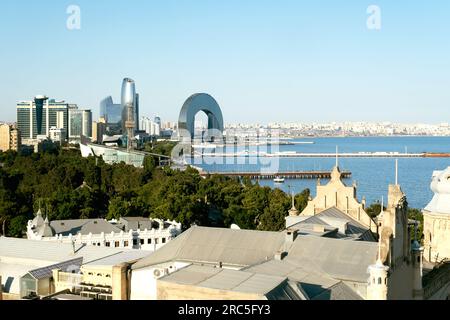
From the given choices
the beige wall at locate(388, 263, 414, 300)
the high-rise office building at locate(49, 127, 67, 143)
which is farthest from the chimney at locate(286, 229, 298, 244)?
the high-rise office building at locate(49, 127, 67, 143)

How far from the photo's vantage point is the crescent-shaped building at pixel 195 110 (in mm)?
139125

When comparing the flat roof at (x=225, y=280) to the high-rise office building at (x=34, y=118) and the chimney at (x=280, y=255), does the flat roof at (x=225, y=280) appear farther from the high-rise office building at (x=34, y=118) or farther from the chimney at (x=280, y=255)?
the high-rise office building at (x=34, y=118)

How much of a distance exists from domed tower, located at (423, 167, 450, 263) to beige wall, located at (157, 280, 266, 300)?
38.2ft

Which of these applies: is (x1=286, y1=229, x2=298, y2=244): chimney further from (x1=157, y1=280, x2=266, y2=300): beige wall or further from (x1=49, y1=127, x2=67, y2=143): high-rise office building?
(x1=49, y1=127, x2=67, y2=143): high-rise office building

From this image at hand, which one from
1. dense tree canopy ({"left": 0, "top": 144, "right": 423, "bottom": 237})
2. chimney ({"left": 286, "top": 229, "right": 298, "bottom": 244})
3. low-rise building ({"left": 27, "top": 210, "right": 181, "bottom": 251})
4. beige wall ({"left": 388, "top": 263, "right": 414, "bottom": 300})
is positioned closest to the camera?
beige wall ({"left": 388, "top": 263, "right": 414, "bottom": 300})

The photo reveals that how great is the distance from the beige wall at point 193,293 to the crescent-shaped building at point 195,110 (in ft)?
415

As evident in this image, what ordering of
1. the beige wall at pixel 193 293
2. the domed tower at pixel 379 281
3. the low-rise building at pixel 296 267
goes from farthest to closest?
the domed tower at pixel 379 281
the low-rise building at pixel 296 267
the beige wall at pixel 193 293

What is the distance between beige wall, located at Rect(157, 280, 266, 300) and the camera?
11.8 m

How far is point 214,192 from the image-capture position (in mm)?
51344

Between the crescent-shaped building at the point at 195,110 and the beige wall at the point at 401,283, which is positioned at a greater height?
the crescent-shaped building at the point at 195,110

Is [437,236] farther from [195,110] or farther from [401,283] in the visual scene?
[195,110]

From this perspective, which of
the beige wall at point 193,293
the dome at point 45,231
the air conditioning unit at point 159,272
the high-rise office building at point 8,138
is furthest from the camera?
the high-rise office building at point 8,138

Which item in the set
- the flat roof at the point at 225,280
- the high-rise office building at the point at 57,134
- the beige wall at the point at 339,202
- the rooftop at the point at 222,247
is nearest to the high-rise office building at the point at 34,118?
the high-rise office building at the point at 57,134

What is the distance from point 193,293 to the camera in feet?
40.5
